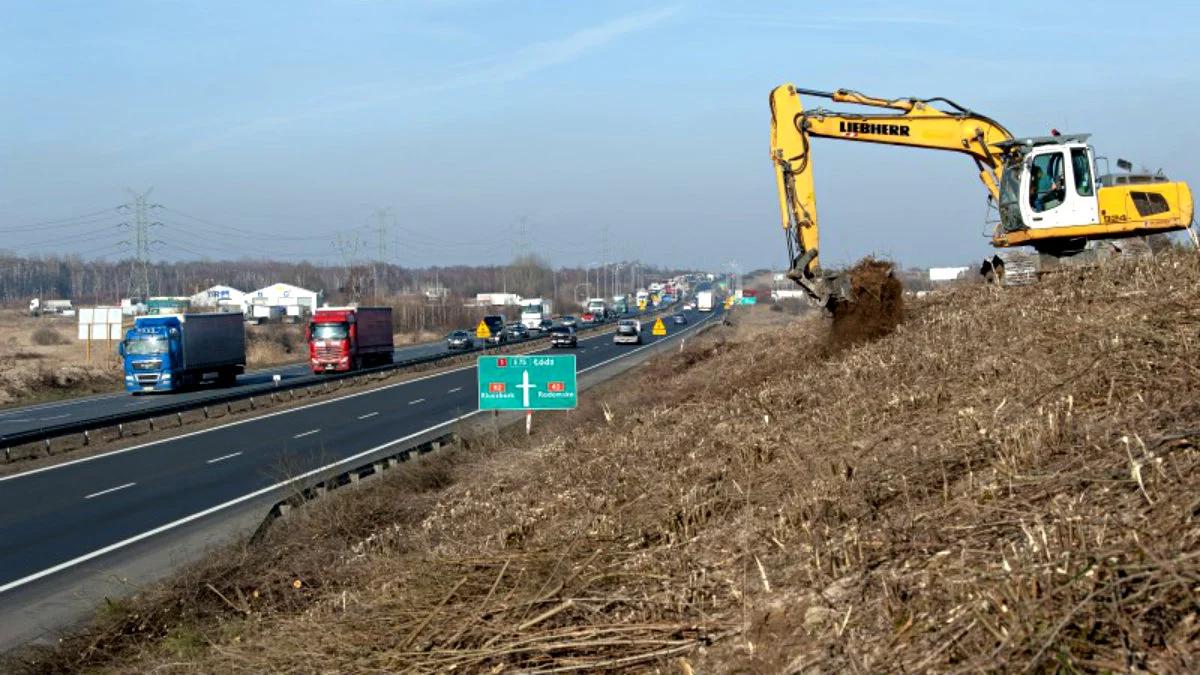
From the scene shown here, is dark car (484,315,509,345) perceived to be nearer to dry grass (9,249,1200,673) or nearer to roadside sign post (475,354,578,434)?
roadside sign post (475,354,578,434)

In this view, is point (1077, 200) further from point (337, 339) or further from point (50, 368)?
point (50, 368)

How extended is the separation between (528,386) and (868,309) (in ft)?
25.1

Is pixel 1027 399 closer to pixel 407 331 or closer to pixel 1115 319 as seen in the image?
pixel 1115 319

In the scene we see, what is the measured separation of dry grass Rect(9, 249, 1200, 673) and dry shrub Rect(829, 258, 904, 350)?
618 centimetres

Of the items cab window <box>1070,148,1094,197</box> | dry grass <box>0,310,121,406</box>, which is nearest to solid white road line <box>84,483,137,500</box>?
cab window <box>1070,148,1094,197</box>

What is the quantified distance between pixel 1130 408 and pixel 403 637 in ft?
14.8

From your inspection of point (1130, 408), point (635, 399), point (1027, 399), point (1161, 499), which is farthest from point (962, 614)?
point (635, 399)

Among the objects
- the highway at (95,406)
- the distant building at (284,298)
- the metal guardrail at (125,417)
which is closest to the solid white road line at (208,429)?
the highway at (95,406)

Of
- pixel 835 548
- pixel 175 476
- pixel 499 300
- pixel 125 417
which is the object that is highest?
pixel 499 300

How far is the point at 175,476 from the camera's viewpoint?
27328 millimetres

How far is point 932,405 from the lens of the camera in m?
10.5

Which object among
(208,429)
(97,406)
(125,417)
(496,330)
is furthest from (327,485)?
(496,330)

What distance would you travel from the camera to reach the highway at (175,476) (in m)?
19.3

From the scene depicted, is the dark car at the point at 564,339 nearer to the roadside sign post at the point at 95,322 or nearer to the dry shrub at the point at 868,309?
the roadside sign post at the point at 95,322
